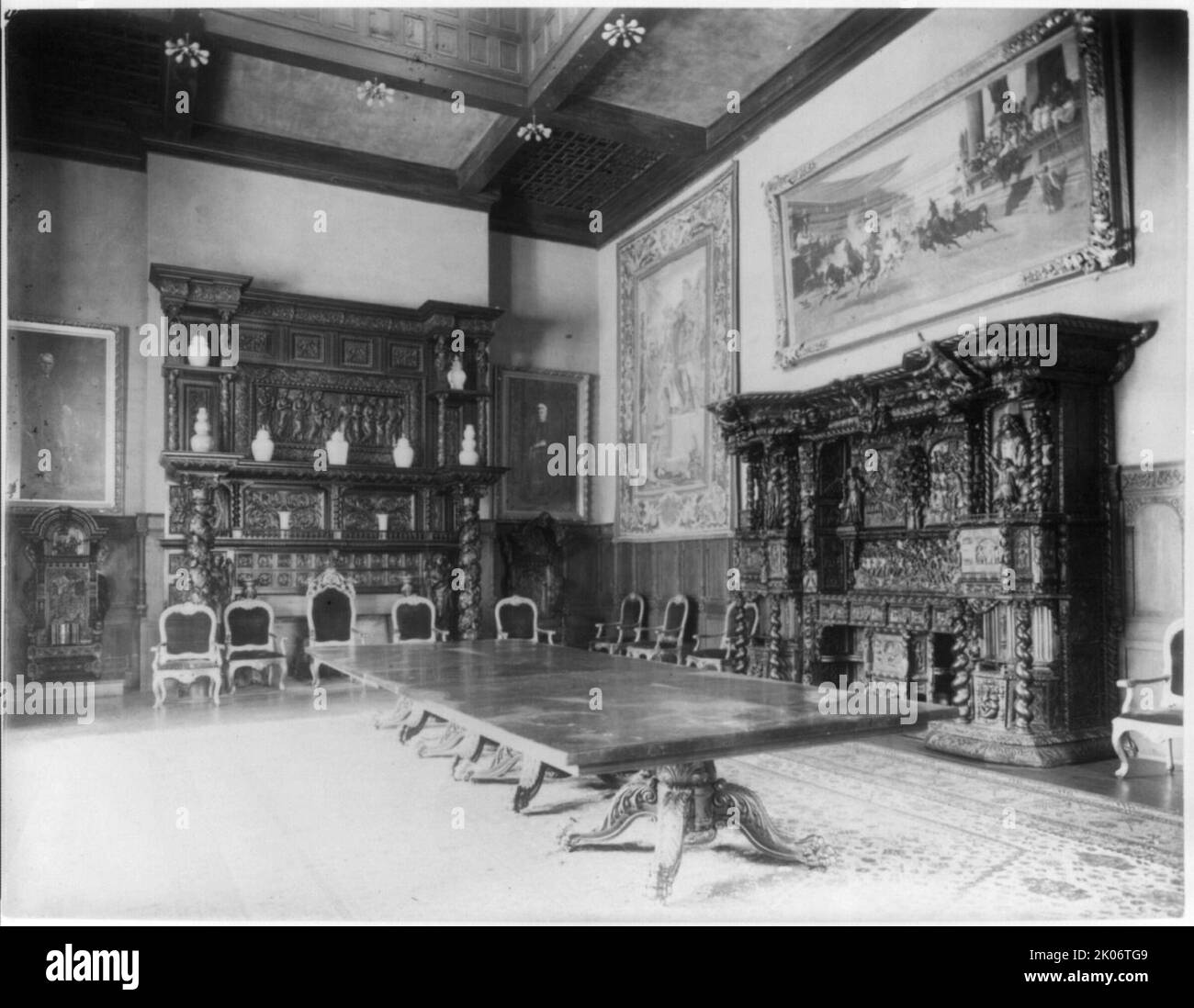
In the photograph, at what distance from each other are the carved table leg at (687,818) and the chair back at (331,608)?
19.5 feet

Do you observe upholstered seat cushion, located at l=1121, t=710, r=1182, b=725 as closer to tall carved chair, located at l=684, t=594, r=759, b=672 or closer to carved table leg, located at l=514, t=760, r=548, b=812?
carved table leg, located at l=514, t=760, r=548, b=812

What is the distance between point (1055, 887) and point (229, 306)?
820 cm

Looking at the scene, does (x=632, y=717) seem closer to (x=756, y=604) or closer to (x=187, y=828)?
(x=187, y=828)

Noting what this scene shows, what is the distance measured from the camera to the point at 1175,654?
4.88 m

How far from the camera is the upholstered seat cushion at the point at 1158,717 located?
4548 millimetres

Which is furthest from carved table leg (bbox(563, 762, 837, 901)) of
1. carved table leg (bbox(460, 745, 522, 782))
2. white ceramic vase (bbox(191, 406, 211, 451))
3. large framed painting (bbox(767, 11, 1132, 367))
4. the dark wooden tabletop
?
white ceramic vase (bbox(191, 406, 211, 451))

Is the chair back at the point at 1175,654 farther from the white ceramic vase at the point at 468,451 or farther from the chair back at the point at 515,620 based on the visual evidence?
the white ceramic vase at the point at 468,451

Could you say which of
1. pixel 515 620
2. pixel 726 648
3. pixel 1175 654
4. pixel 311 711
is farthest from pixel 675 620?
pixel 1175 654

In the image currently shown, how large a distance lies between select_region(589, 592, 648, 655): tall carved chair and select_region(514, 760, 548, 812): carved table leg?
5.32m

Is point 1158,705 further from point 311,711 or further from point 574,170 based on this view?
point 574,170

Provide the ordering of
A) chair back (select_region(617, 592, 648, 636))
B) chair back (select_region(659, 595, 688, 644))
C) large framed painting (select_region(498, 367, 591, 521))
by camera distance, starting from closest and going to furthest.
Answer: chair back (select_region(659, 595, 688, 644))
chair back (select_region(617, 592, 648, 636))
large framed painting (select_region(498, 367, 591, 521))

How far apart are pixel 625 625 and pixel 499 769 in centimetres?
486

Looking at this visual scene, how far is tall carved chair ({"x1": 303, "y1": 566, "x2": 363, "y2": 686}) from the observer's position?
30.0ft

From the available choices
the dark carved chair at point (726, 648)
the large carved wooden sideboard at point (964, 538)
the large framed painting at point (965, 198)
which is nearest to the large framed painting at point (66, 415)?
the dark carved chair at point (726, 648)
